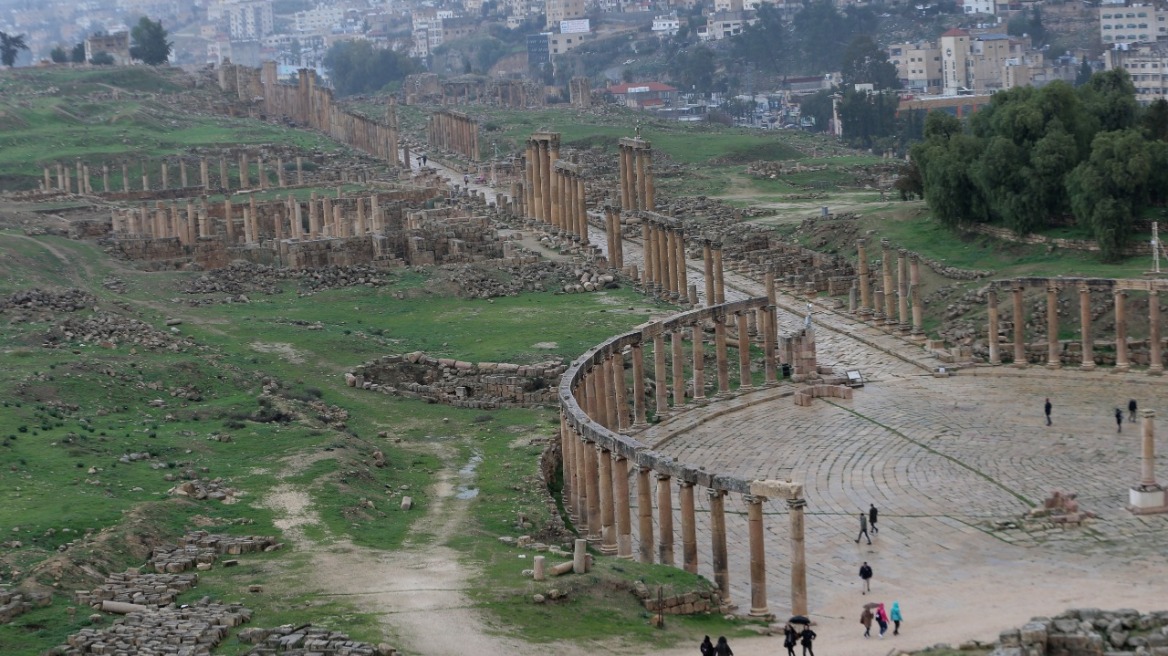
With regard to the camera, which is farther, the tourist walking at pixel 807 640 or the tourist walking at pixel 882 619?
the tourist walking at pixel 882 619

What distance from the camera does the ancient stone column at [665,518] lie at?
49.8 m

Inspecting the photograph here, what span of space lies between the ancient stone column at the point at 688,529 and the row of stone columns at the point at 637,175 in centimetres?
5100

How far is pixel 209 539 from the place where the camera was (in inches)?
1871

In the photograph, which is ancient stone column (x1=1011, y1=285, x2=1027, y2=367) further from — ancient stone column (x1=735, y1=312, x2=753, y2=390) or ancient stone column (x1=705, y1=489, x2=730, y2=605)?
ancient stone column (x1=705, y1=489, x2=730, y2=605)

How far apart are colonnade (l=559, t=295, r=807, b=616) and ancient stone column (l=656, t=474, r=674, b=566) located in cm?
2

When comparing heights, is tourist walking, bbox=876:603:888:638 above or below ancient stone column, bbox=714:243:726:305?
below

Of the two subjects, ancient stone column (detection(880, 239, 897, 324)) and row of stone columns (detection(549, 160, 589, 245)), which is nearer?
ancient stone column (detection(880, 239, 897, 324))

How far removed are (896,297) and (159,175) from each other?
72429mm

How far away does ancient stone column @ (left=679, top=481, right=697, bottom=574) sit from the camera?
161 feet

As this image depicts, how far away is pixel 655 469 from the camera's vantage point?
49656mm

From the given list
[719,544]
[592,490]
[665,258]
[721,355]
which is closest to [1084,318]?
[721,355]

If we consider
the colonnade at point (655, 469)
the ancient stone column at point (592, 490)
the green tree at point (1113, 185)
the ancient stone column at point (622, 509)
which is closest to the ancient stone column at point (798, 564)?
the colonnade at point (655, 469)

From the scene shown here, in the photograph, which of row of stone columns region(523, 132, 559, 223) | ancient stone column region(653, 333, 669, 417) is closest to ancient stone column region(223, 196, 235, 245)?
row of stone columns region(523, 132, 559, 223)

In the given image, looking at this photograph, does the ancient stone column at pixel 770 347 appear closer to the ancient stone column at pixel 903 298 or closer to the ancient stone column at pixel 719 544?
the ancient stone column at pixel 903 298
